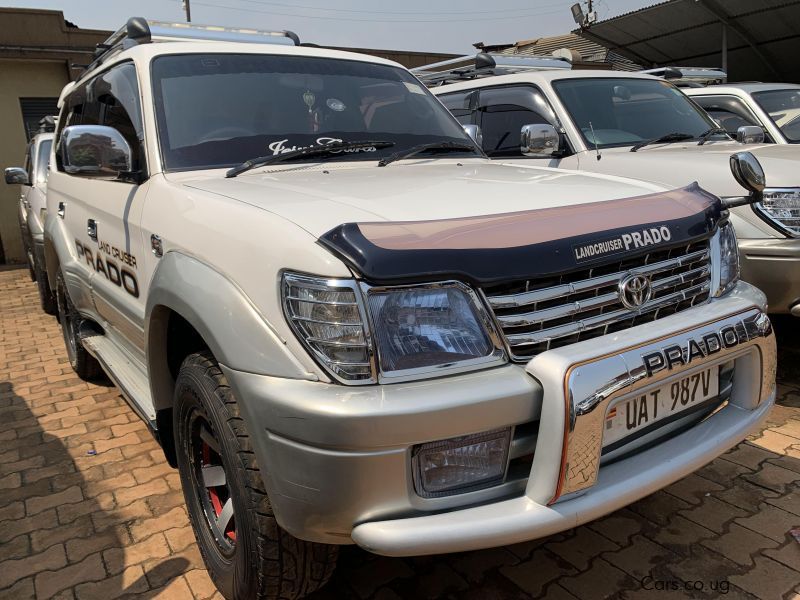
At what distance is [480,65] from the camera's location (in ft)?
19.2

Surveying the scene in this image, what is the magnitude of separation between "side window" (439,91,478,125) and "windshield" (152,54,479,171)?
2181mm

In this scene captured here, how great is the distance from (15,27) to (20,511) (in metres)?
10.7

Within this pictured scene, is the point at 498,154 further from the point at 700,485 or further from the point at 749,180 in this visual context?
the point at 700,485

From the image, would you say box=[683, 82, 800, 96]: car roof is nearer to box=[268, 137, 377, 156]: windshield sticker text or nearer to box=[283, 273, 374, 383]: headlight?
box=[268, 137, 377, 156]: windshield sticker text

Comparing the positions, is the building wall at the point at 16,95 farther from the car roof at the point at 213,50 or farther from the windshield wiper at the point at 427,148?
the windshield wiper at the point at 427,148

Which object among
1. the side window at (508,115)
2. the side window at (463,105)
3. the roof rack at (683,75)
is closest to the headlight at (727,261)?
the side window at (508,115)

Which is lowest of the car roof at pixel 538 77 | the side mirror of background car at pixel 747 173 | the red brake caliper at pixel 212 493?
the red brake caliper at pixel 212 493

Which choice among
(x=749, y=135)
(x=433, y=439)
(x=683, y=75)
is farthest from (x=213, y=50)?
(x=683, y=75)

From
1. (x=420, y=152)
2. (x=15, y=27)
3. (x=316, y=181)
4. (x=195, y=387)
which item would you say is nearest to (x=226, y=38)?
(x=420, y=152)

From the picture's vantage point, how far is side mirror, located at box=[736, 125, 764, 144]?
492cm

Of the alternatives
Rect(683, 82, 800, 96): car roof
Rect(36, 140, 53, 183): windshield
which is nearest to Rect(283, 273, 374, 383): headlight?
Rect(683, 82, 800, 96): car roof

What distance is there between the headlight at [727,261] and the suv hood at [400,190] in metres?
0.29

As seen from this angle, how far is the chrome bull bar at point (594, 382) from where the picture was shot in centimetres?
161

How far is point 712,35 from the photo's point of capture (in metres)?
11.9
